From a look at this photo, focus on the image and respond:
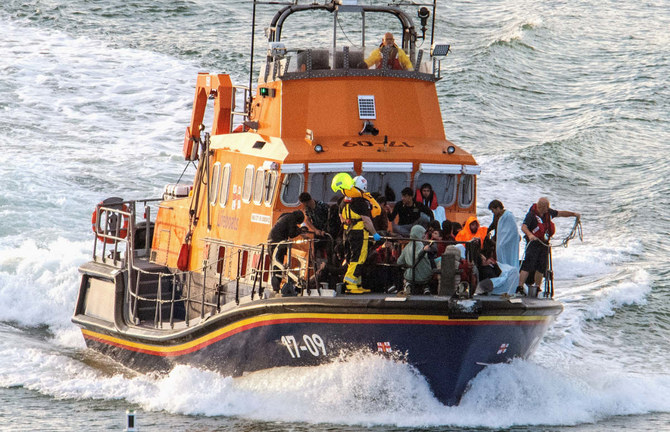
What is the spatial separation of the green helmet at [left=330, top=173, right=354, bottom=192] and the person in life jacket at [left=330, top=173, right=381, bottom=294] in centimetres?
13

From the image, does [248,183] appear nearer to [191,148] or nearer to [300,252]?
[300,252]

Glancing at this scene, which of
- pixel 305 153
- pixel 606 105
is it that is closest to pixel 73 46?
pixel 606 105

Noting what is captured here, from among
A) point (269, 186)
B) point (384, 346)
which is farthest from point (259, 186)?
point (384, 346)

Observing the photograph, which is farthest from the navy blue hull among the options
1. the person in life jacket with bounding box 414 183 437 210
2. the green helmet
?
the person in life jacket with bounding box 414 183 437 210

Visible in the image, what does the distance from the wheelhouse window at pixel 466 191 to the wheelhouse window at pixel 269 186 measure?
228 centimetres

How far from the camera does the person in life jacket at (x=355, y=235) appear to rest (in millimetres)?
10242

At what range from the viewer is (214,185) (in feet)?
41.4

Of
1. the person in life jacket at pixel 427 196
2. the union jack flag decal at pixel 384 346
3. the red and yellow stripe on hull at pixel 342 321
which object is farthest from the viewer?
the person in life jacket at pixel 427 196

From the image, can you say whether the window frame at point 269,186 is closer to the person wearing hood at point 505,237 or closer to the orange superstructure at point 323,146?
the orange superstructure at point 323,146

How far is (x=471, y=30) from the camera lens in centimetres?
3234

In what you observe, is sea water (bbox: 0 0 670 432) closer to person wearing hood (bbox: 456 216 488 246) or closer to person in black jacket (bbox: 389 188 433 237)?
person wearing hood (bbox: 456 216 488 246)

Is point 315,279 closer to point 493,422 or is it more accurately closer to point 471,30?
point 493,422

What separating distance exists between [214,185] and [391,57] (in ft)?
8.60

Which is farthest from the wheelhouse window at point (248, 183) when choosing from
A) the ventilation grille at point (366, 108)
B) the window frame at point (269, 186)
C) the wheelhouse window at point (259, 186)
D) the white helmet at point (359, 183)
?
the white helmet at point (359, 183)
